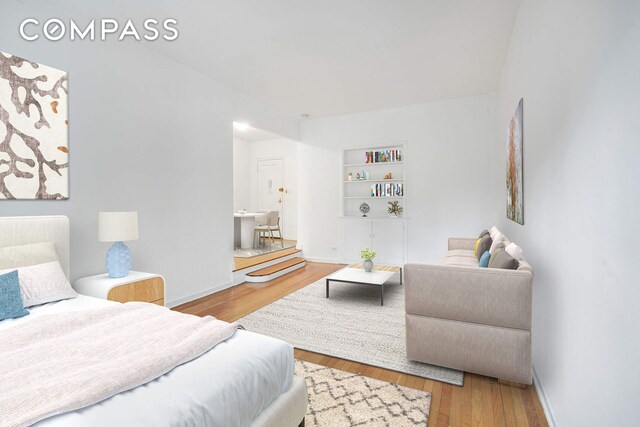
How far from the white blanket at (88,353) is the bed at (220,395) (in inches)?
1.5

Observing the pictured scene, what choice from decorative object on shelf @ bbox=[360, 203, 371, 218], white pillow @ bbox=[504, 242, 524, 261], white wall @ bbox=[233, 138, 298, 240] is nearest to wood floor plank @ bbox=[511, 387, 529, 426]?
white pillow @ bbox=[504, 242, 524, 261]

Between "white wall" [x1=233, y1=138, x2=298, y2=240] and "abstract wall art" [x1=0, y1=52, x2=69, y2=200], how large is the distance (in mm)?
5725

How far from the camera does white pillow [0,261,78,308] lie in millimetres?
2025

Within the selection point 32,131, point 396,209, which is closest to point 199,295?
point 32,131

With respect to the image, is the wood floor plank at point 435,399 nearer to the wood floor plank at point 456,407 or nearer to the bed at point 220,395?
the wood floor plank at point 456,407

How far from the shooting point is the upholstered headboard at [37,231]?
7.33ft

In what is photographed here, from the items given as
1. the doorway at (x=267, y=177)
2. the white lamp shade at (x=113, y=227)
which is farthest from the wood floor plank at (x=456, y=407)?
the doorway at (x=267, y=177)

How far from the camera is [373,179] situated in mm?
6070

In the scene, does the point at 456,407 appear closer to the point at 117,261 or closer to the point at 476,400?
the point at 476,400


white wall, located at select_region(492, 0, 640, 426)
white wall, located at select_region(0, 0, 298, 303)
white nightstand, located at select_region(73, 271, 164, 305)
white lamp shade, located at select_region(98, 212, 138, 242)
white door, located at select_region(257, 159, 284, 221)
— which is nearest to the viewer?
white wall, located at select_region(492, 0, 640, 426)

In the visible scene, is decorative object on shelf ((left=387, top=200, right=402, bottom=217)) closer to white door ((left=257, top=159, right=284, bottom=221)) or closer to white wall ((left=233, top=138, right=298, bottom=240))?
white wall ((left=233, top=138, right=298, bottom=240))

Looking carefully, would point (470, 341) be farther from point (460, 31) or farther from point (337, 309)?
point (460, 31)

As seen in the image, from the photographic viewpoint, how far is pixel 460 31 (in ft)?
10.3

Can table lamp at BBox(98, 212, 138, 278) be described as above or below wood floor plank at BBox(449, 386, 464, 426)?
above
